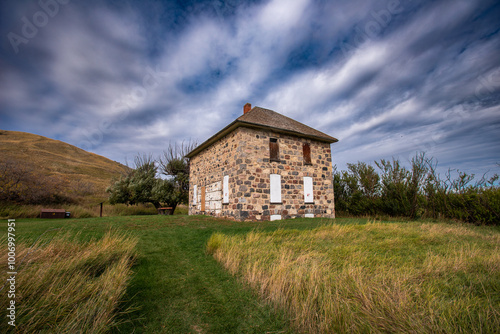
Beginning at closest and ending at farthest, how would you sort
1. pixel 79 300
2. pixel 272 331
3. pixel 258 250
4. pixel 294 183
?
pixel 272 331
pixel 79 300
pixel 258 250
pixel 294 183

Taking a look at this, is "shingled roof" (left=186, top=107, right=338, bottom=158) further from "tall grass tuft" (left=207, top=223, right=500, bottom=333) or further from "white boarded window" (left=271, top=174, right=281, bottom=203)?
"tall grass tuft" (left=207, top=223, right=500, bottom=333)

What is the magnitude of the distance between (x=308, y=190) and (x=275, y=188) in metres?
2.59

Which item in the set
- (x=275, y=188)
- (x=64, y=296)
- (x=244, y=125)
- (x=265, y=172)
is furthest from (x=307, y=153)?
(x=64, y=296)

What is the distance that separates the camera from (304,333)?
2518 millimetres

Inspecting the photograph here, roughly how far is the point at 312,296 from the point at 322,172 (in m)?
12.7

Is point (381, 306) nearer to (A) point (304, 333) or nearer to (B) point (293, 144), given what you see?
(A) point (304, 333)

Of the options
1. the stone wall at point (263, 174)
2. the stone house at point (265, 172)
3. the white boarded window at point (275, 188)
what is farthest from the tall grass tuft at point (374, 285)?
the white boarded window at point (275, 188)

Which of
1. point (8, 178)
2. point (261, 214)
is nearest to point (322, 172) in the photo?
point (261, 214)

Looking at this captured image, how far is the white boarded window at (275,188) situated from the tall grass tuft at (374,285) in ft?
21.0

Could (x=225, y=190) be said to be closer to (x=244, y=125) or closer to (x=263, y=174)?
(x=263, y=174)

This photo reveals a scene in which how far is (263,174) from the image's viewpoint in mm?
12562

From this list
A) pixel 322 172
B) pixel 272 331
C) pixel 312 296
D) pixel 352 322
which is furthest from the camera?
pixel 322 172

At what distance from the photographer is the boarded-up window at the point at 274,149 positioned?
519 inches

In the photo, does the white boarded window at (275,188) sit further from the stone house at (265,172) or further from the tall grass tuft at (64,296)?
the tall grass tuft at (64,296)
